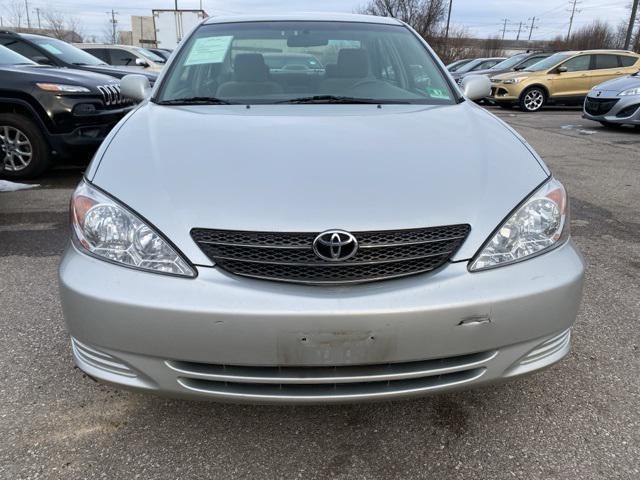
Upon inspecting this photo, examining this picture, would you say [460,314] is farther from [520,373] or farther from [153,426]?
[153,426]

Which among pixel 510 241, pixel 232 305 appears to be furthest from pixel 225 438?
pixel 510 241

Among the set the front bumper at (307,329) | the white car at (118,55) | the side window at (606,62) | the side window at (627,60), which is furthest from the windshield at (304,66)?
the side window at (627,60)

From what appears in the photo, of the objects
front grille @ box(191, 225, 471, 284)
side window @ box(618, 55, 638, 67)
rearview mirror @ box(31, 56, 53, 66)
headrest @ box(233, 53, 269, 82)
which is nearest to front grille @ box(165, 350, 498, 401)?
front grille @ box(191, 225, 471, 284)

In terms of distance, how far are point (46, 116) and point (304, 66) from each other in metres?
3.58

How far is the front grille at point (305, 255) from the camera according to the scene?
1589 mm

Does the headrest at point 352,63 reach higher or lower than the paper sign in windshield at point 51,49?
higher

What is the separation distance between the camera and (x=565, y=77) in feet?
45.8

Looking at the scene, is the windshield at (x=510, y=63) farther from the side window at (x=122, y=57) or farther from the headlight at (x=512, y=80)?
the side window at (x=122, y=57)

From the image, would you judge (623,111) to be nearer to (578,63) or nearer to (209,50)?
(578,63)

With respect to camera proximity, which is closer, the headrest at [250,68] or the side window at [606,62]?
the headrest at [250,68]

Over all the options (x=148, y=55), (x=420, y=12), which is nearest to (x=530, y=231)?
(x=148, y=55)

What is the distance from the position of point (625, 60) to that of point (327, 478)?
1591 cm

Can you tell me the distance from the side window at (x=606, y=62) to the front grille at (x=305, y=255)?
49.1 feet

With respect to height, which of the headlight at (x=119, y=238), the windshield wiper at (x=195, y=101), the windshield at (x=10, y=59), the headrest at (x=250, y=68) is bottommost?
the headlight at (x=119, y=238)
